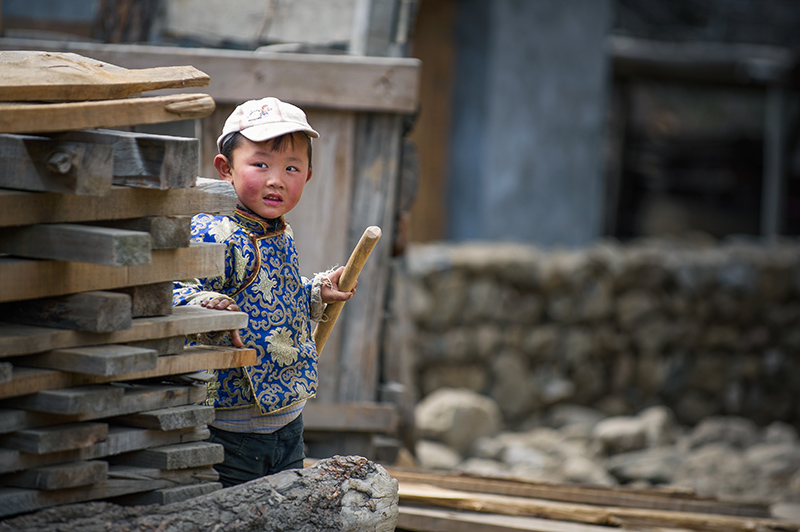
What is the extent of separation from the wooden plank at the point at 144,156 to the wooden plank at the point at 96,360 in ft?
1.18

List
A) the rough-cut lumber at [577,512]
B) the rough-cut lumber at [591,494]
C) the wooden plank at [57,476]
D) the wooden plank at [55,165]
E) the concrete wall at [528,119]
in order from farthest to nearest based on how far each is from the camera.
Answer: the concrete wall at [528,119] < the rough-cut lumber at [591,494] < the rough-cut lumber at [577,512] < the wooden plank at [57,476] < the wooden plank at [55,165]

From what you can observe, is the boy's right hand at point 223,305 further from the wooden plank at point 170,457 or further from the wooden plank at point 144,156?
the wooden plank at point 144,156

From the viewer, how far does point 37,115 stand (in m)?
1.79

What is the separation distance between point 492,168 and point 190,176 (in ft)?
19.6

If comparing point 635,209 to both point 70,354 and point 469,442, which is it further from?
point 70,354

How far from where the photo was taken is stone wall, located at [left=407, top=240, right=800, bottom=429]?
6918 millimetres

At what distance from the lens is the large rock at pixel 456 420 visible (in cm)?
595

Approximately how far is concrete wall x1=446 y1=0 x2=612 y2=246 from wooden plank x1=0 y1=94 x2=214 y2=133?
596 cm

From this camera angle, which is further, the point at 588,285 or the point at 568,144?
the point at 568,144

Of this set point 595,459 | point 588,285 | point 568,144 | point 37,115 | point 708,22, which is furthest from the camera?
point 708,22

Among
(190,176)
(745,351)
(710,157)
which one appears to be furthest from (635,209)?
(190,176)

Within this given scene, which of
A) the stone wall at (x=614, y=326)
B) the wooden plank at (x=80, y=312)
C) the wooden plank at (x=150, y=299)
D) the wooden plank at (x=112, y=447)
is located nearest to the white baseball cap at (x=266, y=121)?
the wooden plank at (x=150, y=299)

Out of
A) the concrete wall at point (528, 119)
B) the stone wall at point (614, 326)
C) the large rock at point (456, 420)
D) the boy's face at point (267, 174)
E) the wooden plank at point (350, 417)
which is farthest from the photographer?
the concrete wall at point (528, 119)

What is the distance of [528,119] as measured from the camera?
26.1 ft
